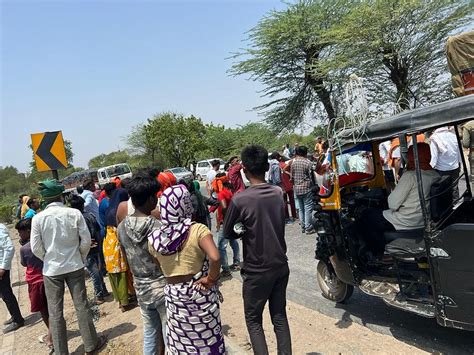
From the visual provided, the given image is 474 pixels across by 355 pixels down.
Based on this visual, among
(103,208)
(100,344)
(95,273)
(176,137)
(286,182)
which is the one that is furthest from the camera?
(176,137)

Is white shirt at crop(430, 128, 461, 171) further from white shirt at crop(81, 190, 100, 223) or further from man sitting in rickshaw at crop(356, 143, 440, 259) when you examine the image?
white shirt at crop(81, 190, 100, 223)

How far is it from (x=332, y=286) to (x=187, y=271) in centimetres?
283

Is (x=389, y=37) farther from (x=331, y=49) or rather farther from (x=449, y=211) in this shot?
(x=449, y=211)

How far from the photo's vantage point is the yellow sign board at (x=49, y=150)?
631 cm

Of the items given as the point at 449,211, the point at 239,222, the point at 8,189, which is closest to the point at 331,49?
the point at 449,211

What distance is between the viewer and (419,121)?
3.41 meters

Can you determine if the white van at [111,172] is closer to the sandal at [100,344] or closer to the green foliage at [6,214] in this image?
the green foliage at [6,214]

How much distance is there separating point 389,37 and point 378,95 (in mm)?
2376

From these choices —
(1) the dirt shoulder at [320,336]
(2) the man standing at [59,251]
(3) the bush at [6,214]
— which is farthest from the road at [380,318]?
(3) the bush at [6,214]

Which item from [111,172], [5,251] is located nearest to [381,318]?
[5,251]

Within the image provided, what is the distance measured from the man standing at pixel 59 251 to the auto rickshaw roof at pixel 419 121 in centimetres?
329

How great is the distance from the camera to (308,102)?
20.6 m

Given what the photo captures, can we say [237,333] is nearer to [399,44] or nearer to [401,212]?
[401,212]

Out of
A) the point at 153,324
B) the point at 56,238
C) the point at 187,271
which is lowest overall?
the point at 153,324
